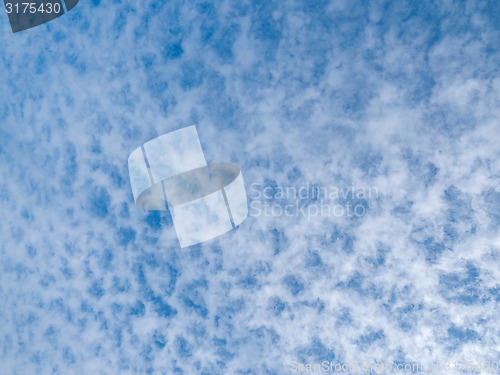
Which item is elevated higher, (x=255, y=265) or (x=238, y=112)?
(x=238, y=112)

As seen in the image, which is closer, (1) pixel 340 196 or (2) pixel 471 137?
(2) pixel 471 137

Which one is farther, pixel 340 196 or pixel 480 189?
pixel 340 196

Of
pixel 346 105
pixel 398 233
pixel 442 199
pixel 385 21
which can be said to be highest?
pixel 385 21

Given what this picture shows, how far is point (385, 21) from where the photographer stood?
4.53 feet

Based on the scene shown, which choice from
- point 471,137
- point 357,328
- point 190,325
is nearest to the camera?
point 471,137

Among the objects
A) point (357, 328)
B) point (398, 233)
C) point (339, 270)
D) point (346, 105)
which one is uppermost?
point (346, 105)

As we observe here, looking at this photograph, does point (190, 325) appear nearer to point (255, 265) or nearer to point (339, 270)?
point (255, 265)

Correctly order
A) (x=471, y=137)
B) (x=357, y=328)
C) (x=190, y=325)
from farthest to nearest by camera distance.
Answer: (x=190, y=325), (x=357, y=328), (x=471, y=137)

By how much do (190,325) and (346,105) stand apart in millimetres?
1309

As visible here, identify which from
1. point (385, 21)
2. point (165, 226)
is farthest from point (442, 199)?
point (165, 226)

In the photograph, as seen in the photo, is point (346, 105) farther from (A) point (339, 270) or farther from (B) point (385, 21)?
(A) point (339, 270)

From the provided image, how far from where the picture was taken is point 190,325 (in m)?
1.55

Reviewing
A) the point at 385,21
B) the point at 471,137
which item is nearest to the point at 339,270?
the point at 471,137

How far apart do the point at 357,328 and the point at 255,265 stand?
0.56 meters
